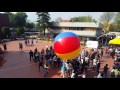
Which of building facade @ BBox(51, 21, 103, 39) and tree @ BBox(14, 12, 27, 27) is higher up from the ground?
tree @ BBox(14, 12, 27, 27)

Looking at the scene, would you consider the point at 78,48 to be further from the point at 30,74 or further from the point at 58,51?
the point at 30,74

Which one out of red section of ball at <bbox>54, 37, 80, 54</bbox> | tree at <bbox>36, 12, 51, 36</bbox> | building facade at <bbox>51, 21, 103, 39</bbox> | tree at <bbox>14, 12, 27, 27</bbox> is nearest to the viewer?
red section of ball at <bbox>54, 37, 80, 54</bbox>

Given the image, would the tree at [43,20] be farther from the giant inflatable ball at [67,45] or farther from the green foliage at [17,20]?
the giant inflatable ball at [67,45]

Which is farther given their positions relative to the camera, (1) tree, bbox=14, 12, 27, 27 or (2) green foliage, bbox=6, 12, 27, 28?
(1) tree, bbox=14, 12, 27, 27

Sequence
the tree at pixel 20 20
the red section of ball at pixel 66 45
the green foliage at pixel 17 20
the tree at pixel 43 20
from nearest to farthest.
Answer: the red section of ball at pixel 66 45 → the tree at pixel 43 20 → the green foliage at pixel 17 20 → the tree at pixel 20 20

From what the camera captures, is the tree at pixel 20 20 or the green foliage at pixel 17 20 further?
the tree at pixel 20 20

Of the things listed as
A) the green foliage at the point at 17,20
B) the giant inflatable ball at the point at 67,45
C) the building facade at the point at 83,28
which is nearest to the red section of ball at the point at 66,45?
the giant inflatable ball at the point at 67,45

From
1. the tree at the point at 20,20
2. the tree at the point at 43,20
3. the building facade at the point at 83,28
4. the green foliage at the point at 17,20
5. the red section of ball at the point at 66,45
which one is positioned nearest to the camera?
the red section of ball at the point at 66,45

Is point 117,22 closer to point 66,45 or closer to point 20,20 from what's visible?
point 20,20

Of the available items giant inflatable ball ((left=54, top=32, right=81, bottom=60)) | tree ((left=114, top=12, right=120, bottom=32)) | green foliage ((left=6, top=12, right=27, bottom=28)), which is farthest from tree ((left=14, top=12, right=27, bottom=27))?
giant inflatable ball ((left=54, top=32, right=81, bottom=60))

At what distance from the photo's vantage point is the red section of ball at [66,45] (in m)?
9.86

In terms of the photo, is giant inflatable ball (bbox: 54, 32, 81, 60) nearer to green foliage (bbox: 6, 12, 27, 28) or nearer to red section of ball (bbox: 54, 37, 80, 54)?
red section of ball (bbox: 54, 37, 80, 54)

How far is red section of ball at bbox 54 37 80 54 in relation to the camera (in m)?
9.86

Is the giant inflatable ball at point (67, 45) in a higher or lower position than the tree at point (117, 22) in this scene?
lower
